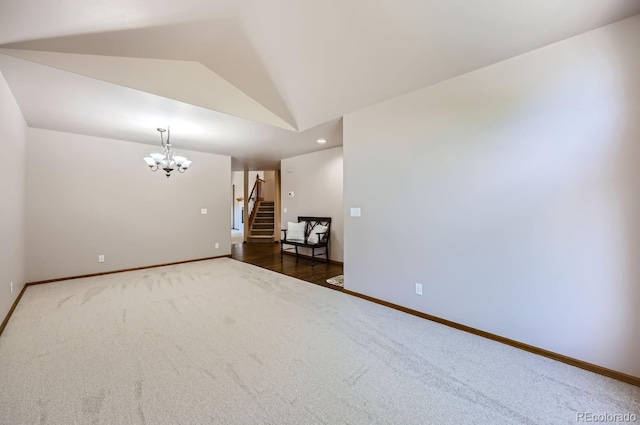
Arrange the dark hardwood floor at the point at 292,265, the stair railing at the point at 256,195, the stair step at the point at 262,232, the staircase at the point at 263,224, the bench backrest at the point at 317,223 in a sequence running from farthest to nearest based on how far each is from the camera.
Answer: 1. the stair railing at the point at 256,195
2. the stair step at the point at 262,232
3. the staircase at the point at 263,224
4. the bench backrest at the point at 317,223
5. the dark hardwood floor at the point at 292,265

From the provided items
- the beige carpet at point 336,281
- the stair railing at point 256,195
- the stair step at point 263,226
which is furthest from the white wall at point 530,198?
the stair railing at point 256,195

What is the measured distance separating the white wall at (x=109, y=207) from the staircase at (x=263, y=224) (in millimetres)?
2999

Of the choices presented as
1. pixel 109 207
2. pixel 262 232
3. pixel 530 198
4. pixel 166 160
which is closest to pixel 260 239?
pixel 262 232

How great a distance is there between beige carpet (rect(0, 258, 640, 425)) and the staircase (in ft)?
19.1

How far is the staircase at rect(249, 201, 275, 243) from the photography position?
8820mm

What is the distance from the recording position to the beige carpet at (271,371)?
1434 millimetres

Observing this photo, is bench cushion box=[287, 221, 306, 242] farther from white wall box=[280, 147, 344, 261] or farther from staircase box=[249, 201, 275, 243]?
staircase box=[249, 201, 275, 243]

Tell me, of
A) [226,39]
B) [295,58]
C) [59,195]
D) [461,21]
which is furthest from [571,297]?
[59,195]

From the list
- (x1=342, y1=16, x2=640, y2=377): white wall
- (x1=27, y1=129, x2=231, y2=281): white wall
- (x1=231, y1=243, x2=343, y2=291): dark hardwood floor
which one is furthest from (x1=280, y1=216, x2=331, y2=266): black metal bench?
(x1=342, y1=16, x2=640, y2=377): white wall

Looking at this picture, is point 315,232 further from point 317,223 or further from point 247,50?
point 247,50

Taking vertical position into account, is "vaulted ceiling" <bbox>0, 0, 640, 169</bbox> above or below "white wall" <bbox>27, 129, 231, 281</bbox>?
above

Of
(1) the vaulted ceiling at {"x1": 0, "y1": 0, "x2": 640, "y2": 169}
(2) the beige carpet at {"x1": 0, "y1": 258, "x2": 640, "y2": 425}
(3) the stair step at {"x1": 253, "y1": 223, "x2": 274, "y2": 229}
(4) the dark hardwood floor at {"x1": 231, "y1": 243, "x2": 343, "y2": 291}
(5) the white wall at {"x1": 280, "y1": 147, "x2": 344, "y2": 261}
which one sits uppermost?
(1) the vaulted ceiling at {"x1": 0, "y1": 0, "x2": 640, "y2": 169}

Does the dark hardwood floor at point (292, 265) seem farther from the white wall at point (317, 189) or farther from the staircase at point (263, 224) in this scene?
the staircase at point (263, 224)

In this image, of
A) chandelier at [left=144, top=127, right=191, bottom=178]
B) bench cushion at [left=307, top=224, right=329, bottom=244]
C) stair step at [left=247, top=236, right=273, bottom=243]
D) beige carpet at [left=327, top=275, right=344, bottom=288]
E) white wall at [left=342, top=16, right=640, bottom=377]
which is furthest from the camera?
stair step at [left=247, top=236, right=273, bottom=243]
